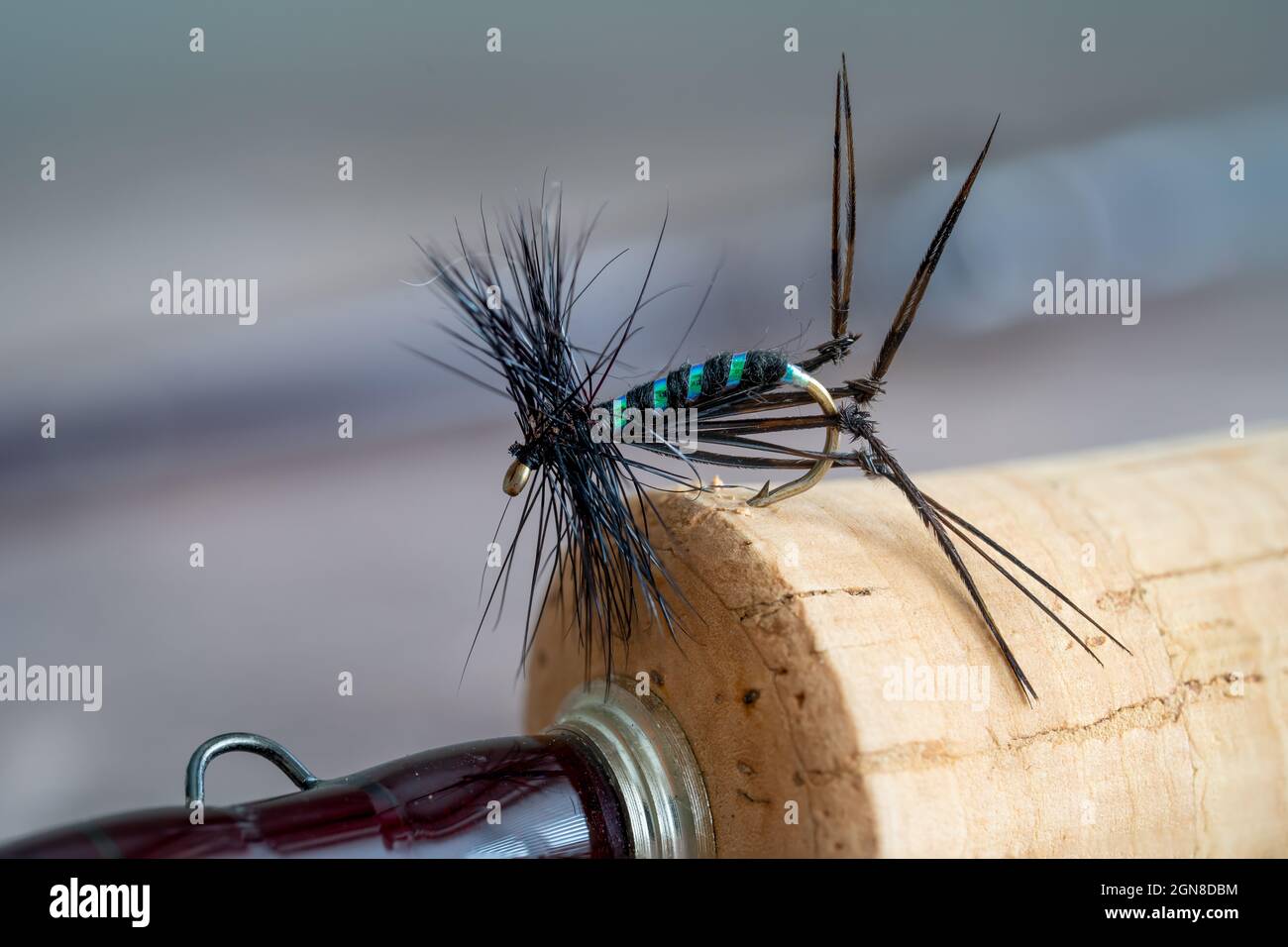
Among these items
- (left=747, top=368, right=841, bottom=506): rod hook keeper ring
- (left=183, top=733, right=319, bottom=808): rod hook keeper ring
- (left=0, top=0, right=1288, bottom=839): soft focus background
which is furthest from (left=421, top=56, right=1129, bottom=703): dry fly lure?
(left=0, top=0, right=1288, bottom=839): soft focus background

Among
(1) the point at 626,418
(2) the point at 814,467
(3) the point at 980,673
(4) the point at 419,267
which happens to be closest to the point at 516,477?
(1) the point at 626,418

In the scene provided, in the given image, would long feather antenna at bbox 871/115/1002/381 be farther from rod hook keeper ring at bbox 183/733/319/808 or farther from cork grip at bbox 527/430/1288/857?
rod hook keeper ring at bbox 183/733/319/808

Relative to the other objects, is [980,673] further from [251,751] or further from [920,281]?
[251,751]

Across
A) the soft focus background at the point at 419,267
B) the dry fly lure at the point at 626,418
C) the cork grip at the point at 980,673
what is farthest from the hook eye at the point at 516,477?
the soft focus background at the point at 419,267

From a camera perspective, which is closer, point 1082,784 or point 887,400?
point 1082,784

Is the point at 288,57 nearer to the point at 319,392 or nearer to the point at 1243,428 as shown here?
the point at 319,392

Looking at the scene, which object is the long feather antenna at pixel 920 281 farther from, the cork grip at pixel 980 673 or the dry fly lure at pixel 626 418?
the cork grip at pixel 980 673
